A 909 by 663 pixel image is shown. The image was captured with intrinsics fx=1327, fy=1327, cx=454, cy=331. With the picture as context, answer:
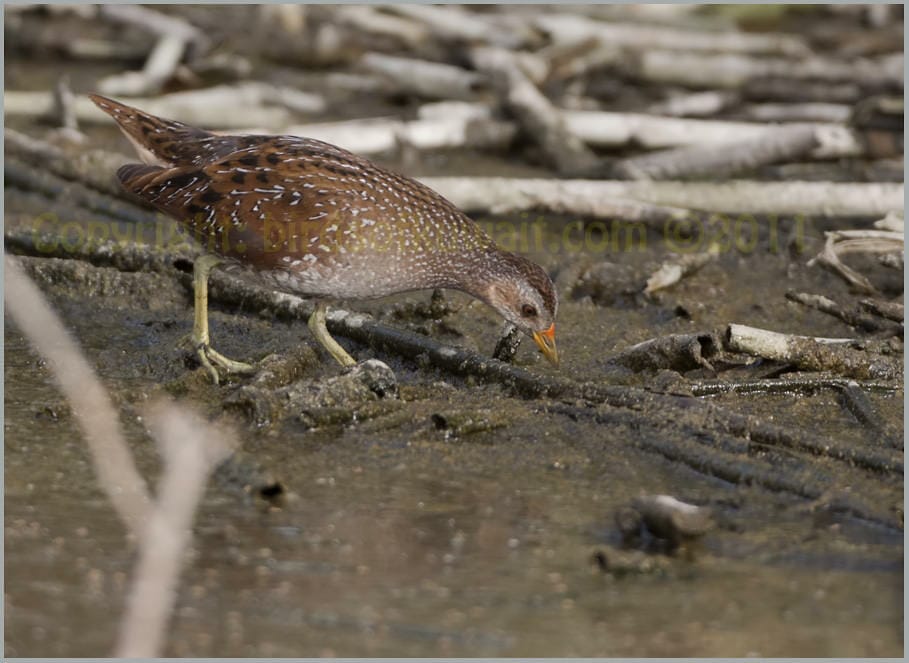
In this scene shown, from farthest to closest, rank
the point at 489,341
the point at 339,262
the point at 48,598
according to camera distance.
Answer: the point at 489,341 < the point at 339,262 < the point at 48,598

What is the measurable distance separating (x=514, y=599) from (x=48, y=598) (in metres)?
1.36

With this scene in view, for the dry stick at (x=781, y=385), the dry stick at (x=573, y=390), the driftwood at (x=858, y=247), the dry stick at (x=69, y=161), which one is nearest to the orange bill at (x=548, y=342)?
the dry stick at (x=573, y=390)

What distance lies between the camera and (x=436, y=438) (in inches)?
207

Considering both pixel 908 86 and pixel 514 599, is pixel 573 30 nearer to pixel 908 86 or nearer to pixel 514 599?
pixel 908 86

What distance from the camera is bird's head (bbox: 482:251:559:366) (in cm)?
599

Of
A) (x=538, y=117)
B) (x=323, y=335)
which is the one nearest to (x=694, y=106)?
(x=538, y=117)

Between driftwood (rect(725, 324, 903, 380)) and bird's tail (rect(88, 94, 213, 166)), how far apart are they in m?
2.68

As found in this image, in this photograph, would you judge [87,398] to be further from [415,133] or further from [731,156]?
[731,156]

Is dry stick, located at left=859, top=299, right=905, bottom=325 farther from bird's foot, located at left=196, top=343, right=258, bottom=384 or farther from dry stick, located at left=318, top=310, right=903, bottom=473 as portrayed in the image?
bird's foot, located at left=196, top=343, right=258, bottom=384

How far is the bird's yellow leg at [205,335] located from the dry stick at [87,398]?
480 millimetres

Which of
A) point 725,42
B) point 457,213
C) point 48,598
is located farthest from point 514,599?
point 725,42

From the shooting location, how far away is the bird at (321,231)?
575 centimetres

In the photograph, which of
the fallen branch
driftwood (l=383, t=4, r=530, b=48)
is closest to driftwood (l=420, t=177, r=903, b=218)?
the fallen branch

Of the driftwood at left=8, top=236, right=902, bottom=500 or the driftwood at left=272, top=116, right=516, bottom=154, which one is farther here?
the driftwood at left=272, top=116, right=516, bottom=154
